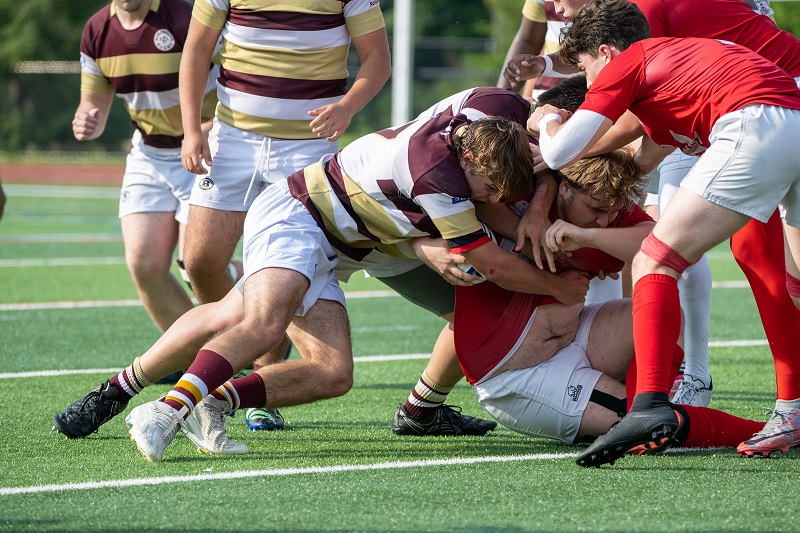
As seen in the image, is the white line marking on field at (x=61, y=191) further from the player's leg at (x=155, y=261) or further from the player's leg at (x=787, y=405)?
the player's leg at (x=787, y=405)

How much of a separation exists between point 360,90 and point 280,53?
404 millimetres

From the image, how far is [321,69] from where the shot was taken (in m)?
5.33

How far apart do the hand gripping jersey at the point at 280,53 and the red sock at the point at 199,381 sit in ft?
4.91

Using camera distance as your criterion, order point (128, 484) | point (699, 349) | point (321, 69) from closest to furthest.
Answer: point (128, 484) → point (699, 349) → point (321, 69)

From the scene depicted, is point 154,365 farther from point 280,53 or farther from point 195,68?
point 280,53

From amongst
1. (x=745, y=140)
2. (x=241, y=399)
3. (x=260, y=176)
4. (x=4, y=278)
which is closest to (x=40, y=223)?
(x=4, y=278)

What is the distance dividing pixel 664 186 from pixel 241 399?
217cm

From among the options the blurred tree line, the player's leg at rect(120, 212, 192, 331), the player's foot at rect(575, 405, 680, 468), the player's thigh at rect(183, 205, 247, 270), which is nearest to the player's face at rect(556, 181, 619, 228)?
the player's foot at rect(575, 405, 680, 468)

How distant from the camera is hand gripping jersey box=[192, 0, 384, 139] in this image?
17.1ft

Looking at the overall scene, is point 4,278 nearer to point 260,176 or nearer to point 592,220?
point 260,176

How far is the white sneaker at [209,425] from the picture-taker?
4.19 m

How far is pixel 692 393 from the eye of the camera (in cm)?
492

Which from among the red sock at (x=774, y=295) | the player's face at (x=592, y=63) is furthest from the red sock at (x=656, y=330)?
the player's face at (x=592, y=63)

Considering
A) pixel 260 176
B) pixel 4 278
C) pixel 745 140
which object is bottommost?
pixel 4 278
